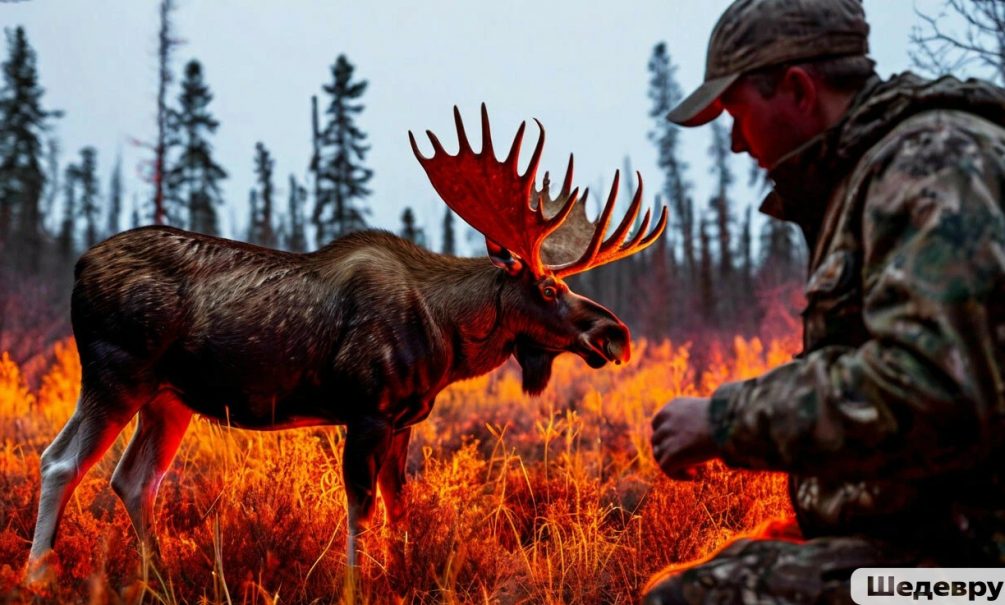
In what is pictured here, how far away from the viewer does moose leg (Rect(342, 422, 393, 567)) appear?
331 cm

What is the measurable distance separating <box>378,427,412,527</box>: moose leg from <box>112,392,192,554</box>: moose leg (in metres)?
1.13

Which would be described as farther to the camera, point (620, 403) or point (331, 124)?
point (331, 124)

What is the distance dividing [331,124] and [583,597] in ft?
83.8

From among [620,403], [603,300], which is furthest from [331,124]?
[603,300]

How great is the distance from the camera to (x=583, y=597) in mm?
3498

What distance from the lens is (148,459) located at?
3787 mm

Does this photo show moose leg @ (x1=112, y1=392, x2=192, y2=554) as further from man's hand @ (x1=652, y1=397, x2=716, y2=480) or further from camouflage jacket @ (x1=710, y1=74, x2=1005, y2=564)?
camouflage jacket @ (x1=710, y1=74, x2=1005, y2=564)

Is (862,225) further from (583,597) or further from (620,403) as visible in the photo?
(620,403)

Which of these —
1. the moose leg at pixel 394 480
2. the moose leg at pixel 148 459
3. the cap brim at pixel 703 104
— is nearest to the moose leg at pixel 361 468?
the moose leg at pixel 394 480

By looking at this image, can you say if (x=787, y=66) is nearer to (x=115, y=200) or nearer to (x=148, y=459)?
(x=148, y=459)

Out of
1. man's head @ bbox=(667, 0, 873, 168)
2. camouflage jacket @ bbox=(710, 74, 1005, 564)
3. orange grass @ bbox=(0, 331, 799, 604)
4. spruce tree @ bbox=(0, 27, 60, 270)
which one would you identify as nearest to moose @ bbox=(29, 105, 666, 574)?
orange grass @ bbox=(0, 331, 799, 604)

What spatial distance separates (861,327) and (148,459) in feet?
11.2

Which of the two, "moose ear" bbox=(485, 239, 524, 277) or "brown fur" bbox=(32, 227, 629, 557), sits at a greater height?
"moose ear" bbox=(485, 239, 524, 277)

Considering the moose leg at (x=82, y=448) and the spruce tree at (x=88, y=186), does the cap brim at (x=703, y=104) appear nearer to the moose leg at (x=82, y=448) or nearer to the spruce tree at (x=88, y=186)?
the moose leg at (x=82, y=448)
